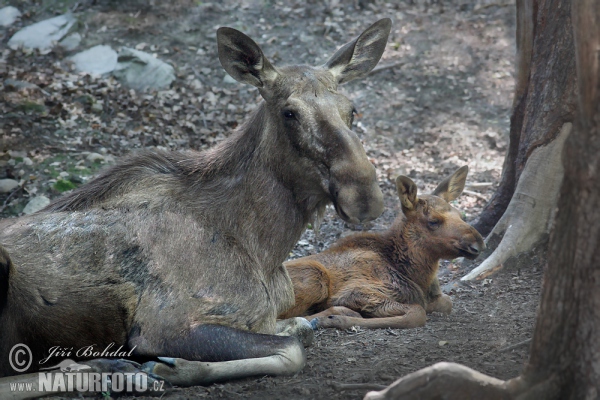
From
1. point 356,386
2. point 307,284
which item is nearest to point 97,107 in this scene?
point 307,284

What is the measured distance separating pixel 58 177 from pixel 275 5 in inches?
293

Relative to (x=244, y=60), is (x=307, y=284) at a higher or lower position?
lower

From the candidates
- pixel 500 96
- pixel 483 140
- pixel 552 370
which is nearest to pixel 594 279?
→ pixel 552 370

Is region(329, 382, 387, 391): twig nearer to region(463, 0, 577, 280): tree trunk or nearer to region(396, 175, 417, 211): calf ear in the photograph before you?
region(396, 175, 417, 211): calf ear

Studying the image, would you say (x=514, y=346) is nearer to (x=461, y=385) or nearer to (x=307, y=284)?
(x=461, y=385)

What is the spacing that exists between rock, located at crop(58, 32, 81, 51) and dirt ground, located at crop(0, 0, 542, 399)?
20cm

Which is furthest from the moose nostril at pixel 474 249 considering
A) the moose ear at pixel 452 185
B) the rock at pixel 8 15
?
the rock at pixel 8 15

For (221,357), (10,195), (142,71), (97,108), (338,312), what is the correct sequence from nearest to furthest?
1. (221,357)
2. (338,312)
3. (10,195)
4. (97,108)
5. (142,71)

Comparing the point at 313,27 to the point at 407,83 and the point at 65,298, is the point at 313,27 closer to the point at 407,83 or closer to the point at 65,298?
the point at 407,83

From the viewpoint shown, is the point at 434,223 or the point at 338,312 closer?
the point at 338,312

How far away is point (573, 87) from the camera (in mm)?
7051

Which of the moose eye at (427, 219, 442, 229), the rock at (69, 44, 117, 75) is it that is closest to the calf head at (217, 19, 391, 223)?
the moose eye at (427, 219, 442, 229)

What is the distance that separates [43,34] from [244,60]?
9.30 metres

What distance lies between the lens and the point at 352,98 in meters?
13.1
